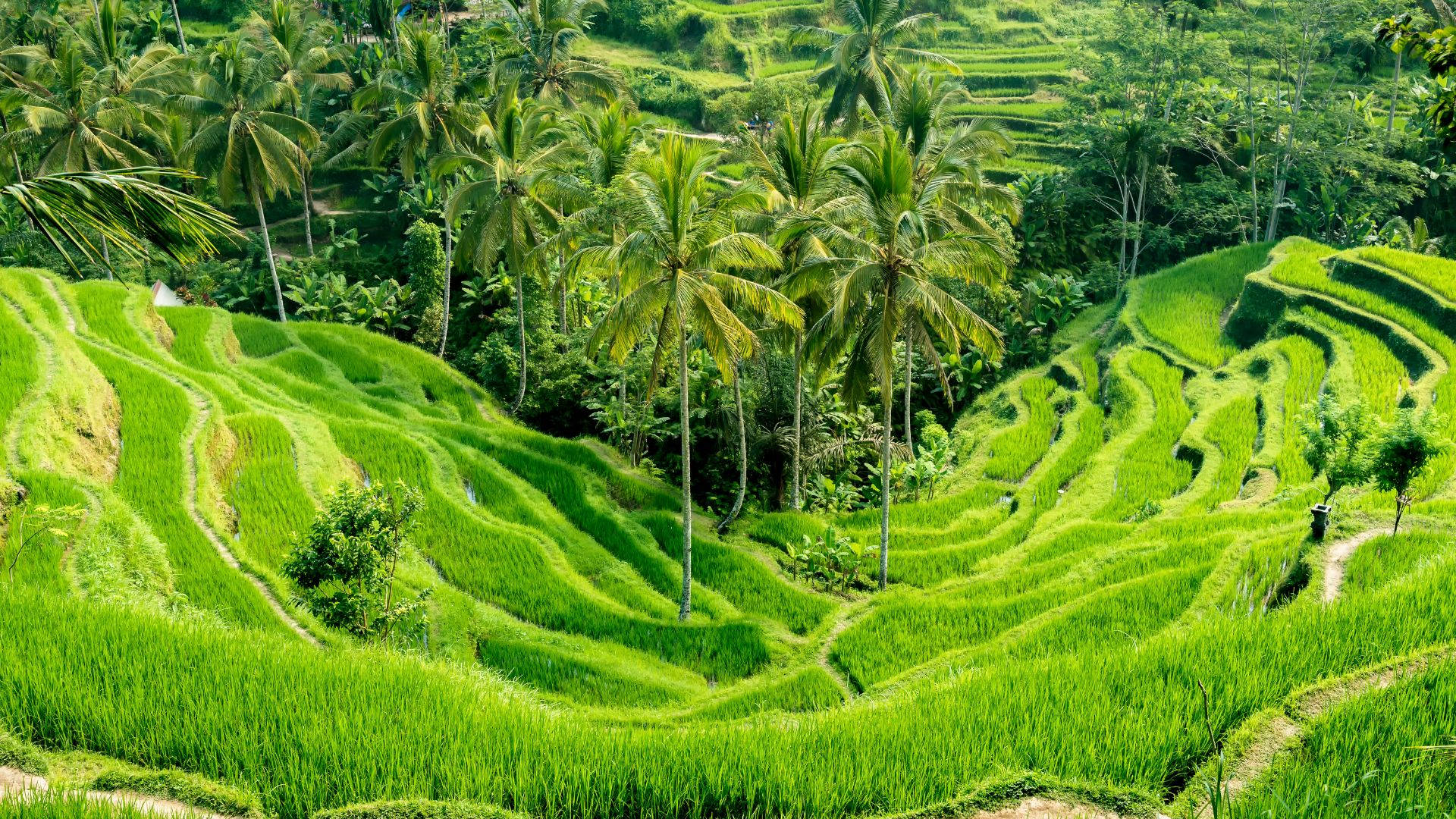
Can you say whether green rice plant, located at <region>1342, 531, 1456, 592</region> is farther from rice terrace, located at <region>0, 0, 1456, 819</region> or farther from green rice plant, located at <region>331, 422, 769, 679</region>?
green rice plant, located at <region>331, 422, 769, 679</region>

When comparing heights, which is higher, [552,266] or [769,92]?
[769,92]

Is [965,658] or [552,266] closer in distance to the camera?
[965,658]

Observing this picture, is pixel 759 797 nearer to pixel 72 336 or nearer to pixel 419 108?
pixel 72 336

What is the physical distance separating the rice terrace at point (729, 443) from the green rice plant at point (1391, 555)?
12cm

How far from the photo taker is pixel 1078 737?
22.6 ft

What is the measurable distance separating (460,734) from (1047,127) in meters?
37.5

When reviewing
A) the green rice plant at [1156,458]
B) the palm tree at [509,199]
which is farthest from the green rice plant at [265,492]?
the green rice plant at [1156,458]

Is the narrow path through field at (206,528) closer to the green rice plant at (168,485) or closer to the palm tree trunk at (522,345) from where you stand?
the green rice plant at (168,485)

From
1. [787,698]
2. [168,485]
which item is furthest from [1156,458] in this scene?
[168,485]

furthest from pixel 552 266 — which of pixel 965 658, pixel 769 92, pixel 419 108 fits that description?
pixel 965 658

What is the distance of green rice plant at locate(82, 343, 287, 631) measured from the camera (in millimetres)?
11836

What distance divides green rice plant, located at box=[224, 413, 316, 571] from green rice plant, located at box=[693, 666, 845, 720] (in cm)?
587

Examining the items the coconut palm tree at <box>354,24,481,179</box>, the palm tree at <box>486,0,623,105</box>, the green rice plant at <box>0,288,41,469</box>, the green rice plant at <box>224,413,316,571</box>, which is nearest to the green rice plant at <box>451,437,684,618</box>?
the green rice plant at <box>224,413,316,571</box>

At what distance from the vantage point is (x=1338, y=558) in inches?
455
